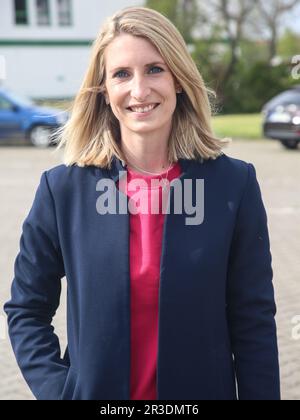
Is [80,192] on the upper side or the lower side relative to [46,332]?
upper

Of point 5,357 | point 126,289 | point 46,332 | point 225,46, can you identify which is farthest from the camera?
point 225,46

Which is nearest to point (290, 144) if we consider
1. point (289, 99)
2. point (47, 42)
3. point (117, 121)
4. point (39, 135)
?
point (289, 99)

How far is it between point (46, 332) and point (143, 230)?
14.5 inches

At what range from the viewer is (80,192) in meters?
1.81

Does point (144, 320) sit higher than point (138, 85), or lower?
lower

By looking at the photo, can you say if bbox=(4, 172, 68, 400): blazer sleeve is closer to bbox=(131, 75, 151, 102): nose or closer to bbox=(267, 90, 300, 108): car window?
bbox=(131, 75, 151, 102): nose

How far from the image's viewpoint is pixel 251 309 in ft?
5.92

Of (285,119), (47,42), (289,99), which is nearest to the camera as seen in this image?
(285,119)

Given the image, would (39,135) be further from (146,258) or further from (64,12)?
(64,12)

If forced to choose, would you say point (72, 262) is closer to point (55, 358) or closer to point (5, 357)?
point (55, 358)

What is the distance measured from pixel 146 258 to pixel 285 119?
1638cm

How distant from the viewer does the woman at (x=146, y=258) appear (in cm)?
172

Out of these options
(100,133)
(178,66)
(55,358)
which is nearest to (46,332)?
(55,358)

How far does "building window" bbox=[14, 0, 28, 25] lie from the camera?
36.0 meters
